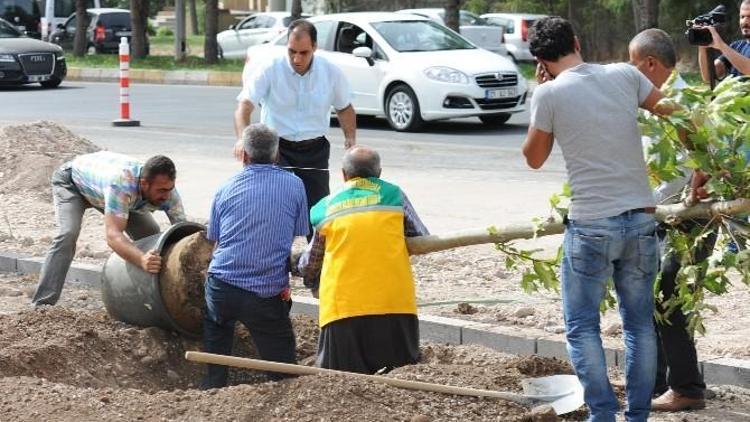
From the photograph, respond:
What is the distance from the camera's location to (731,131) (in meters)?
5.89

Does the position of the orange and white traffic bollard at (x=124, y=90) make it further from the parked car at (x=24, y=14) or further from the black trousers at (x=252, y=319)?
the parked car at (x=24, y=14)

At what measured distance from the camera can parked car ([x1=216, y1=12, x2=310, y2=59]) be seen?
119ft

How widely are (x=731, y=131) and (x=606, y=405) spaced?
1.21 metres

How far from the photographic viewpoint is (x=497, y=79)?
19.0 meters

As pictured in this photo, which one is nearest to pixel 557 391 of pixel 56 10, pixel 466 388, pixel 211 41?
pixel 466 388

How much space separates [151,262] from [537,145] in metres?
2.80

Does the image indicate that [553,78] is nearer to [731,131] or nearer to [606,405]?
[731,131]

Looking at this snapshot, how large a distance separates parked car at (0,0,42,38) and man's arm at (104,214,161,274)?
1295 inches

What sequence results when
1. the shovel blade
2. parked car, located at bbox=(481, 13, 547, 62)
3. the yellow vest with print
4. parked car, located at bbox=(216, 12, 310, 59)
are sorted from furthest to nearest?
parked car, located at bbox=(216, 12, 310, 59) < parked car, located at bbox=(481, 13, 547, 62) < the yellow vest with print < the shovel blade

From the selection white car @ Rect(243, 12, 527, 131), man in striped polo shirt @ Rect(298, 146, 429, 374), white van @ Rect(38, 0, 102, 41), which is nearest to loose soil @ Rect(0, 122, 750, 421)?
man in striped polo shirt @ Rect(298, 146, 429, 374)

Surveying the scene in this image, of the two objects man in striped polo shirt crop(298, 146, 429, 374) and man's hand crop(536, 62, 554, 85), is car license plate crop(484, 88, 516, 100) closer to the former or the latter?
man in striped polo shirt crop(298, 146, 429, 374)

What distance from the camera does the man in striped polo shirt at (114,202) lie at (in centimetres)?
788

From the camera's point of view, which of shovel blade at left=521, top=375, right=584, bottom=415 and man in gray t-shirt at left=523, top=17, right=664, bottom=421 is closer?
man in gray t-shirt at left=523, top=17, right=664, bottom=421

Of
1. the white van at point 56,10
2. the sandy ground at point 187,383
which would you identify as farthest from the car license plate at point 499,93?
the white van at point 56,10
